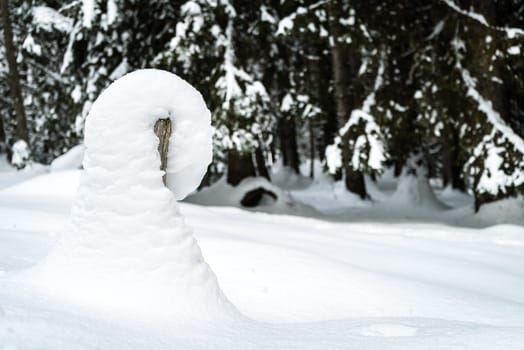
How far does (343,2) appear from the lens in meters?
9.25

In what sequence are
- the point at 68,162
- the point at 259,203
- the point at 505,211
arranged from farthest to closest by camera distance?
the point at 259,203, the point at 68,162, the point at 505,211

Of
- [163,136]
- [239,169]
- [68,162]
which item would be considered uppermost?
[163,136]

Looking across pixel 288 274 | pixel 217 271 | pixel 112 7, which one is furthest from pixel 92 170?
pixel 112 7

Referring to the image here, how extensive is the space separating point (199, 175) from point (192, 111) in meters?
0.39

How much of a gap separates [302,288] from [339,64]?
6.96 m

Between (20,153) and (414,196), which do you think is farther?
(414,196)

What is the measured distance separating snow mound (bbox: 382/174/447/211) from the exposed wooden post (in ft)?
37.1

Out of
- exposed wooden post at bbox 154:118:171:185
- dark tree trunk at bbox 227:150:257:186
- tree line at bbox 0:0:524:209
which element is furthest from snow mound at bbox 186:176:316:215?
exposed wooden post at bbox 154:118:171:185

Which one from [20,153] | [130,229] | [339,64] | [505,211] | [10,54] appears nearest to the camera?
[130,229]

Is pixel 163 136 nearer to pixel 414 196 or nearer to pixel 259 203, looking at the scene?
pixel 259 203

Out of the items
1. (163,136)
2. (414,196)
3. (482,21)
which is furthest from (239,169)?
(163,136)

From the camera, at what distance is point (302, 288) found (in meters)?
3.94

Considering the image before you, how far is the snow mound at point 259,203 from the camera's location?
35.8ft

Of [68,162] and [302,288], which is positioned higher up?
[68,162]
